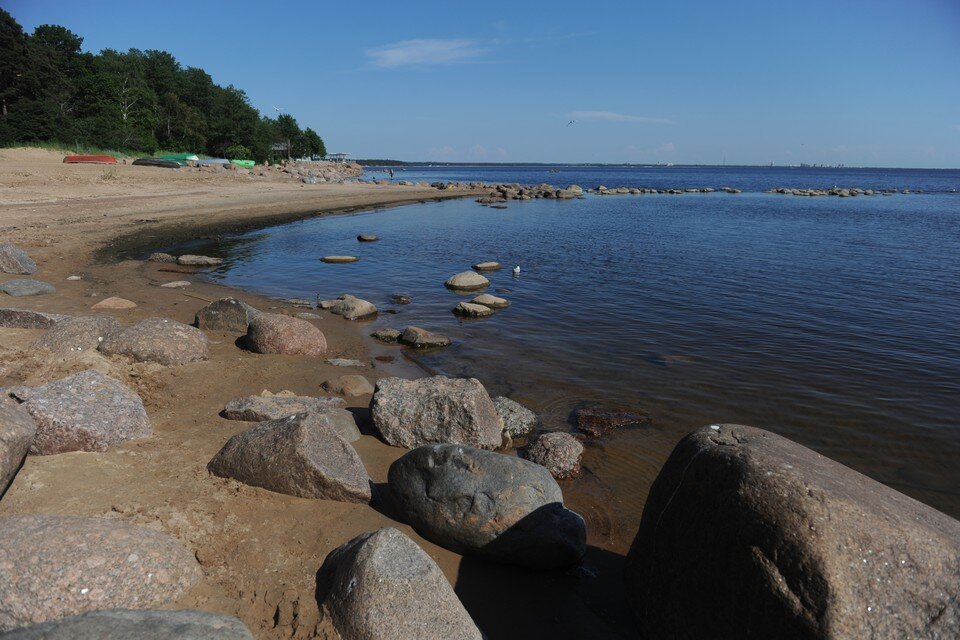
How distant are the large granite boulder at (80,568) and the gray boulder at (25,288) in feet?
Result: 39.0

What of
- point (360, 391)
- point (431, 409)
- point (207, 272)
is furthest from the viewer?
point (207, 272)

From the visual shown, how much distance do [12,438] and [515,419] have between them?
585cm

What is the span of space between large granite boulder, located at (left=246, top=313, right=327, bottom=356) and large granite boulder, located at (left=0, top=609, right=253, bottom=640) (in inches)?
→ 287

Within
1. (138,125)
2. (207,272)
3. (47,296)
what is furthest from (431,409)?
(138,125)

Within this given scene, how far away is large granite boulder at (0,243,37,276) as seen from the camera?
15633 millimetres

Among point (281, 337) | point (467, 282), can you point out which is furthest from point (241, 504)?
point (467, 282)

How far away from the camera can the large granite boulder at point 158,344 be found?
8.93m

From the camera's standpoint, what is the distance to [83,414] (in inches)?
239

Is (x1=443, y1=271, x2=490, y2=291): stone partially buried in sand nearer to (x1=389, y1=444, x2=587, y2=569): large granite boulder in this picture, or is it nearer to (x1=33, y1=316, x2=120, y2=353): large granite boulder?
(x1=33, y1=316, x2=120, y2=353): large granite boulder

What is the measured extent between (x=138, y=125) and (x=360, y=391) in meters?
73.0

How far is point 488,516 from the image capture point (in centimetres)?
541

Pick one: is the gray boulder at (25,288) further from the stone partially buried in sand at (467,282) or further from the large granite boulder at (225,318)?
the stone partially buried in sand at (467,282)

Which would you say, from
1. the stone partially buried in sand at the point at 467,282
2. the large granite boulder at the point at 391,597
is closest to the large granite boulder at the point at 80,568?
the large granite boulder at the point at 391,597

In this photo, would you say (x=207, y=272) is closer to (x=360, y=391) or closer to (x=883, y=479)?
(x=360, y=391)
